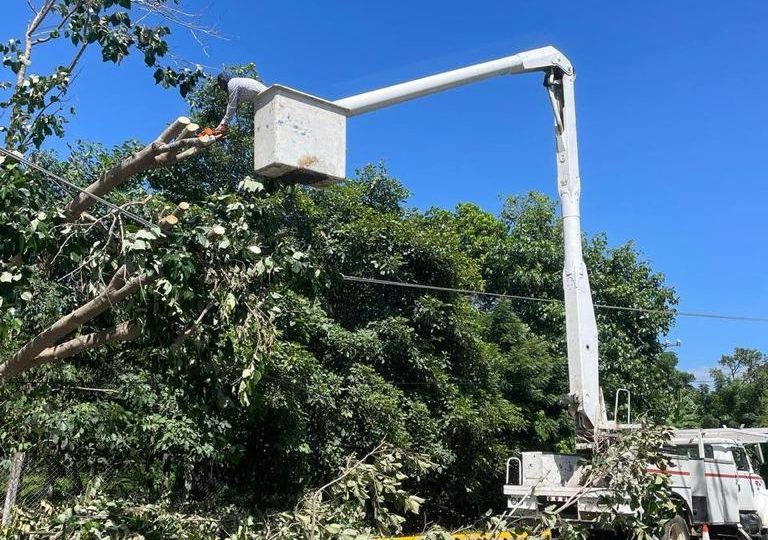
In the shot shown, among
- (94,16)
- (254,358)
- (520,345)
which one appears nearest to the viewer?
(254,358)

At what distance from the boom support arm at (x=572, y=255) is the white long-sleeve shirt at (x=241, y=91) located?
12.8 ft

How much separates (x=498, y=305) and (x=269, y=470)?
25.1ft

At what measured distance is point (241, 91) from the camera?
4.85 meters

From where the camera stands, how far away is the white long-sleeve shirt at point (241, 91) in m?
4.80

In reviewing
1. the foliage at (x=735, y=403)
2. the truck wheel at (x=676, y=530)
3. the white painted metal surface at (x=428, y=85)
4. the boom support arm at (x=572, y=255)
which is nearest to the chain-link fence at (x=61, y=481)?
the white painted metal surface at (x=428, y=85)

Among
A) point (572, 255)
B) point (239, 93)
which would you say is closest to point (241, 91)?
point (239, 93)

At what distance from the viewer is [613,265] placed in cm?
1944

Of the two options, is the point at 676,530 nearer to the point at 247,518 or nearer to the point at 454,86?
the point at 247,518

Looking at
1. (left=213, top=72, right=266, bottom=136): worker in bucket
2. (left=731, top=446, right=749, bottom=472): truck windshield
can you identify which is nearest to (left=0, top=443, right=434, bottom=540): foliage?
(left=213, top=72, right=266, bottom=136): worker in bucket

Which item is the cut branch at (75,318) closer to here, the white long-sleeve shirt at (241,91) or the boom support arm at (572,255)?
the white long-sleeve shirt at (241,91)

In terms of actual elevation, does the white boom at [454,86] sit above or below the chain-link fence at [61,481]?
above

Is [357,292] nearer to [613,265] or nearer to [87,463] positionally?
[87,463]

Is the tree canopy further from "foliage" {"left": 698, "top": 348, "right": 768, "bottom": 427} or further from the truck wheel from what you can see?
"foliage" {"left": 698, "top": 348, "right": 768, "bottom": 427}

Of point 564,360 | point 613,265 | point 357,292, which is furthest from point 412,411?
point 613,265
